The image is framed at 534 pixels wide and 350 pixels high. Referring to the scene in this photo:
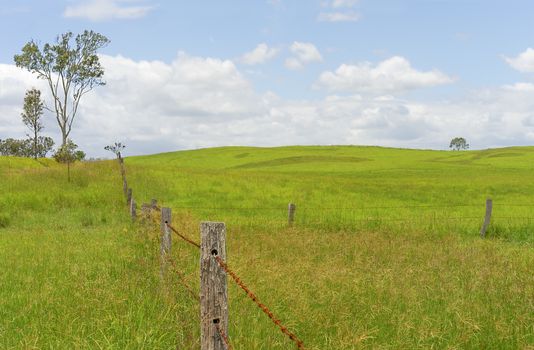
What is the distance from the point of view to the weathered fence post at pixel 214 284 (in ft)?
13.0

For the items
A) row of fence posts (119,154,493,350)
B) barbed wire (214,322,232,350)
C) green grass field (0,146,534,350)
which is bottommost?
green grass field (0,146,534,350)

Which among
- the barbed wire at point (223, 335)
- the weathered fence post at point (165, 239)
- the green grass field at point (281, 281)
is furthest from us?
the weathered fence post at point (165, 239)

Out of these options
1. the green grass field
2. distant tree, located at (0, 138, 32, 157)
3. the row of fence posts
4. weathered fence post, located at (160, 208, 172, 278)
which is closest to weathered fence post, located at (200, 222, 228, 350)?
the row of fence posts

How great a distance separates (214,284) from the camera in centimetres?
403

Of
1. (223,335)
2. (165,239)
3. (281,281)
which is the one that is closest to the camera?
(223,335)

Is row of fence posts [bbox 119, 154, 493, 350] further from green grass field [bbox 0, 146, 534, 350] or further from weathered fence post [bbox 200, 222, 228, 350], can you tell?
green grass field [bbox 0, 146, 534, 350]

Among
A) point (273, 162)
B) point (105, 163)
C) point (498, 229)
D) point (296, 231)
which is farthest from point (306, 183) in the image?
point (273, 162)

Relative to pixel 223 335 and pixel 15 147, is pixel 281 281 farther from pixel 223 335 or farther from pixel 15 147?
pixel 15 147

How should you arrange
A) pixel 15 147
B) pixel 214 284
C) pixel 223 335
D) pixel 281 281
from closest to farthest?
pixel 223 335, pixel 214 284, pixel 281 281, pixel 15 147

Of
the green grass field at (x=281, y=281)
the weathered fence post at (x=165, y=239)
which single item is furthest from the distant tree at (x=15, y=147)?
the weathered fence post at (x=165, y=239)

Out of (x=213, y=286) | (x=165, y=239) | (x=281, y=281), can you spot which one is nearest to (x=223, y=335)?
(x=213, y=286)

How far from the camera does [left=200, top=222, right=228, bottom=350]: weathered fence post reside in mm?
3969

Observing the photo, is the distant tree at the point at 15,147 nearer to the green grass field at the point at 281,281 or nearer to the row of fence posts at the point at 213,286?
the green grass field at the point at 281,281

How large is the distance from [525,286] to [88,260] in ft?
27.4
